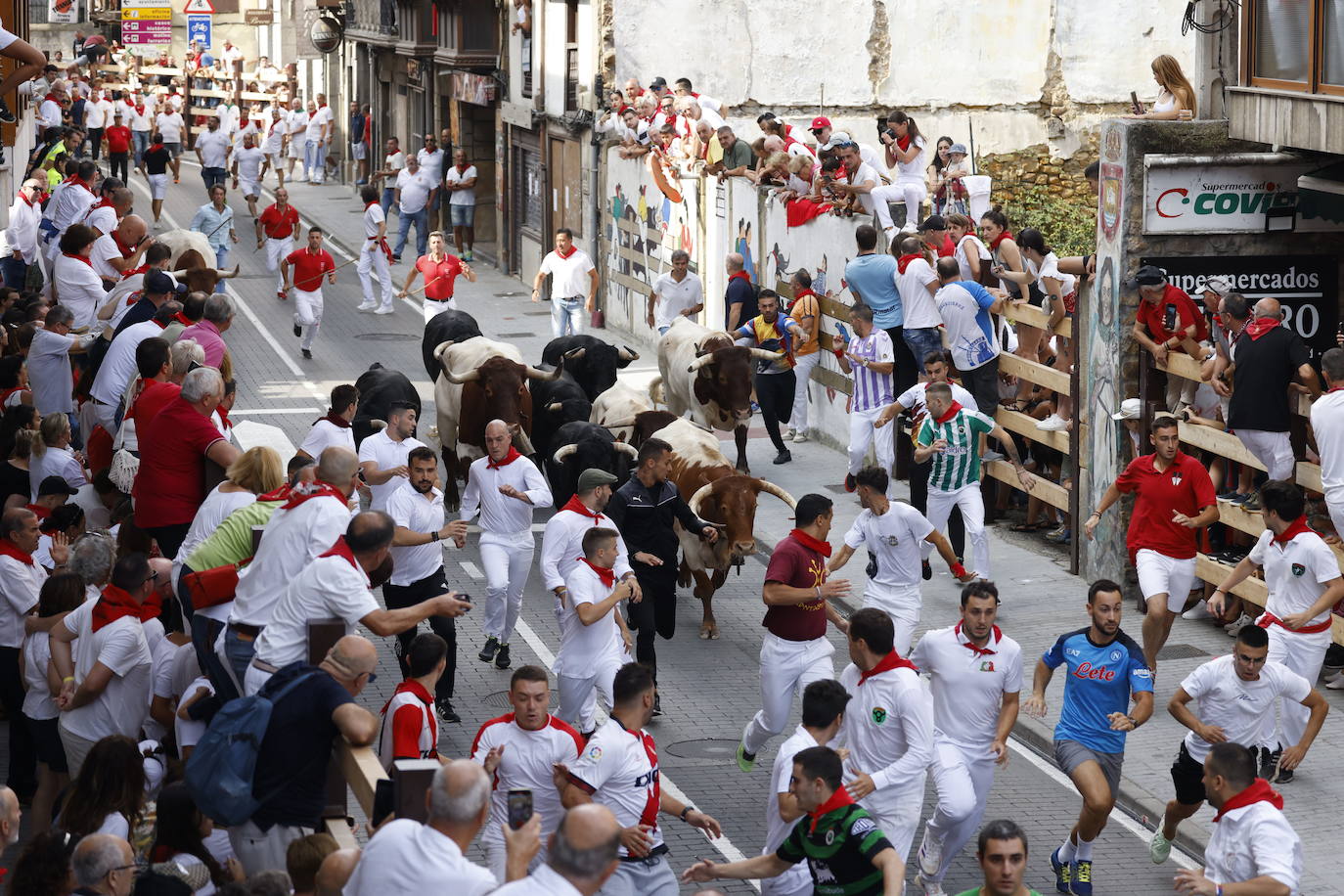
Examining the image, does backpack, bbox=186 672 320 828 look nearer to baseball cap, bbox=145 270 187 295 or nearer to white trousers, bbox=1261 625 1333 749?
white trousers, bbox=1261 625 1333 749

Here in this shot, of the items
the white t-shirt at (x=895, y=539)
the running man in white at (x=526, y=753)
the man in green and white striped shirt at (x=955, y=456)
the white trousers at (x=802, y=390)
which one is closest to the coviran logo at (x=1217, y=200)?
the man in green and white striped shirt at (x=955, y=456)

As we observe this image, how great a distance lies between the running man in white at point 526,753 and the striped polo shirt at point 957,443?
21.7 ft

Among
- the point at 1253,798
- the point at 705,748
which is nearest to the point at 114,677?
the point at 705,748

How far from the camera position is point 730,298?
20484mm

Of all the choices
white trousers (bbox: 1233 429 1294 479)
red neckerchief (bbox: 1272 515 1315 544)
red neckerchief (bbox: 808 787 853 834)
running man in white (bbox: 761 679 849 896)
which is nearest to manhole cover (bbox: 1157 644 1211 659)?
white trousers (bbox: 1233 429 1294 479)

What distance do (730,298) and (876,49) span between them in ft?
34.3

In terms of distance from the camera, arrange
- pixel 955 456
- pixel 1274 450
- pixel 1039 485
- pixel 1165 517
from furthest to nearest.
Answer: pixel 1039 485, pixel 955 456, pixel 1274 450, pixel 1165 517

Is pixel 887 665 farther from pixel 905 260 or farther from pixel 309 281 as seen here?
pixel 309 281

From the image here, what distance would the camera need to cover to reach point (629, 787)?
26.6 feet

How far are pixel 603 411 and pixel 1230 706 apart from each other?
26.6 feet

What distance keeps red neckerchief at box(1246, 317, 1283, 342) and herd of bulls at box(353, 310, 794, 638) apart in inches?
144

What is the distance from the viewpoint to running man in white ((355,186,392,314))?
90.8ft

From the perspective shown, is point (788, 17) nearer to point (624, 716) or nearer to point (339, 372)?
point (339, 372)

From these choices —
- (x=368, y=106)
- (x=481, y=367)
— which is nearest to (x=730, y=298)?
(x=481, y=367)
